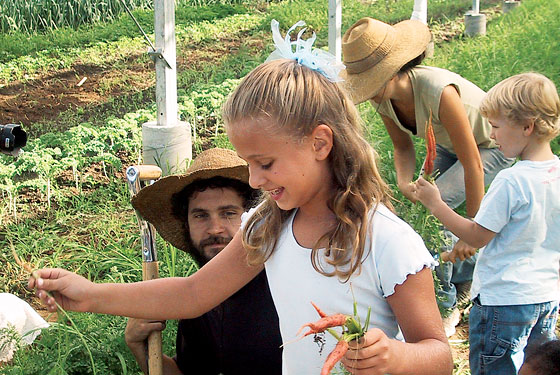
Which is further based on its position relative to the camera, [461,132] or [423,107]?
[423,107]

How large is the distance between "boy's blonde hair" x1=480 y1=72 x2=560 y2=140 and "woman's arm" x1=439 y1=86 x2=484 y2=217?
0.51 m

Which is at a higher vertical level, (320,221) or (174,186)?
(320,221)

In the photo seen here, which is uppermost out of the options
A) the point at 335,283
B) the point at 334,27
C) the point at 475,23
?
the point at 335,283

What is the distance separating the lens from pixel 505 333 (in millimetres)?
2928

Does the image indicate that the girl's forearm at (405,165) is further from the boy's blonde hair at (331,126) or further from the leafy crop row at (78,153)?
the leafy crop row at (78,153)

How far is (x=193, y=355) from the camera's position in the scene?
282 cm

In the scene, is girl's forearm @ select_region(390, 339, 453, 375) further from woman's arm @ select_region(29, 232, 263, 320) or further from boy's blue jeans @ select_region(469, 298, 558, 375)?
boy's blue jeans @ select_region(469, 298, 558, 375)

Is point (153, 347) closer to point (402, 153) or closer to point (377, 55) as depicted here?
point (377, 55)

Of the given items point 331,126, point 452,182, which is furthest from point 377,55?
point 331,126

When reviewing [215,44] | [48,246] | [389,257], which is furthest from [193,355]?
[215,44]

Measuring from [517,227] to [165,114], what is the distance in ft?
10.6

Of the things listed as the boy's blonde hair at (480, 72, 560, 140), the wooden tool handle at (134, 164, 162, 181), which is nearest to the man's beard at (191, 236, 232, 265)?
the wooden tool handle at (134, 164, 162, 181)

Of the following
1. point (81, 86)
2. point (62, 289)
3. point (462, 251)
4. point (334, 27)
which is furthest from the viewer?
point (81, 86)

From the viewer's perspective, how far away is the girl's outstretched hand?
2.16 m
